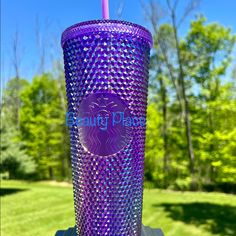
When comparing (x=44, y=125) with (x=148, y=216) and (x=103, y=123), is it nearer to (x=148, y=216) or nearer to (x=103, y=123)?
(x=148, y=216)

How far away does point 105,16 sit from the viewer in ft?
3.75

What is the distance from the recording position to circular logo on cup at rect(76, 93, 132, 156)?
1.05 meters

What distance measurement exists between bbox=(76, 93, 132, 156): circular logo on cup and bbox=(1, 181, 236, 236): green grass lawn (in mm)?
4352

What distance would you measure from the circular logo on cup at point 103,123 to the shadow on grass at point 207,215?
15.6ft

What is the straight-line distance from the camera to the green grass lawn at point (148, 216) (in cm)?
517

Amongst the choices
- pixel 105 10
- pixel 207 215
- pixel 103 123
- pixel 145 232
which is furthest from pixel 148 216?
pixel 105 10

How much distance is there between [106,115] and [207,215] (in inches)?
242

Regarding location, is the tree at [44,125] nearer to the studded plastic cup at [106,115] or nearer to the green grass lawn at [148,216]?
the green grass lawn at [148,216]

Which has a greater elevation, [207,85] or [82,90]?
[207,85]

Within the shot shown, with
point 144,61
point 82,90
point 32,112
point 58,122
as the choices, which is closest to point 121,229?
point 82,90

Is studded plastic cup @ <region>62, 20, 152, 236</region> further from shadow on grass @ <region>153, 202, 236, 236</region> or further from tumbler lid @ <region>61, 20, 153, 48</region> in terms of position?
shadow on grass @ <region>153, 202, 236, 236</region>

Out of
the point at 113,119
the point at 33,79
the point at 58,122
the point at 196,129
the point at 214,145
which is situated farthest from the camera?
the point at 33,79

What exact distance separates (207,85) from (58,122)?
9.45 meters

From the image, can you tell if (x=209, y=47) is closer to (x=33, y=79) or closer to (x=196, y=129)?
(x=196, y=129)
